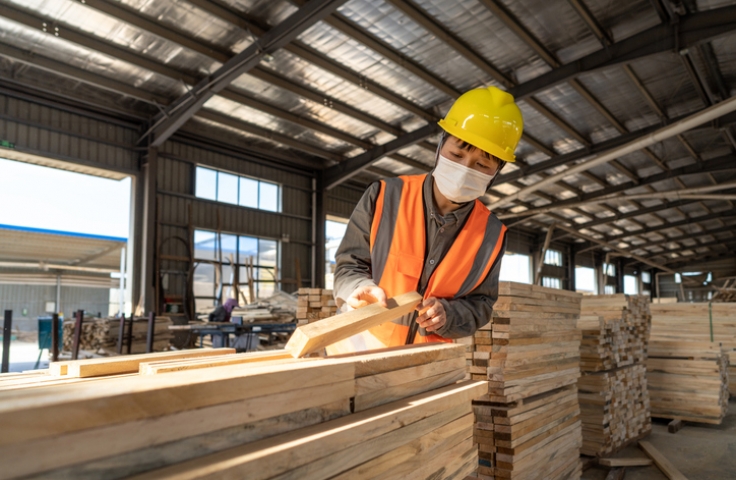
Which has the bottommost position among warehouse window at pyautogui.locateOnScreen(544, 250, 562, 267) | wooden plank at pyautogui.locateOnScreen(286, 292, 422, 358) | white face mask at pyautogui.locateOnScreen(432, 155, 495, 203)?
wooden plank at pyautogui.locateOnScreen(286, 292, 422, 358)

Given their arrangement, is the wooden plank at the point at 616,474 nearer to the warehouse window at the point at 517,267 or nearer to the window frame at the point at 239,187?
the window frame at the point at 239,187

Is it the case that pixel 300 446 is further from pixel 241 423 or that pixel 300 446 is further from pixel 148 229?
pixel 148 229

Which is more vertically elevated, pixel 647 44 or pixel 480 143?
pixel 647 44

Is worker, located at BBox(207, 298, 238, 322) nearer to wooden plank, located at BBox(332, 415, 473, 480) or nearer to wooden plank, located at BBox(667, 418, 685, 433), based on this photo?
wooden plank, located at BBox(667, 418, 685, 433)

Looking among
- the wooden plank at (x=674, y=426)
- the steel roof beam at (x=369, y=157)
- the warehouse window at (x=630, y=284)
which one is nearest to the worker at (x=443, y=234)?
the wooden plank at (x=674, y=426)

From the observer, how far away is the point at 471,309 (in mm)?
2508

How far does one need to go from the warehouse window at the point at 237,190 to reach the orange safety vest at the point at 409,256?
43.5 feet

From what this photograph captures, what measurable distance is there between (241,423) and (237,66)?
10.6 m

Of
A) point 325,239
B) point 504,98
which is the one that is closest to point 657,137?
point 325,239

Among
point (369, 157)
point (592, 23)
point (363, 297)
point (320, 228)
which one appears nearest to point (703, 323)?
point (592, 23)

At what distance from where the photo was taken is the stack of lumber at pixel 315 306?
572 cm

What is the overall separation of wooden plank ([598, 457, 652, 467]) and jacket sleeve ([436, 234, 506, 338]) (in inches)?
170

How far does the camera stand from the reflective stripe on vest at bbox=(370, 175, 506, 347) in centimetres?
256

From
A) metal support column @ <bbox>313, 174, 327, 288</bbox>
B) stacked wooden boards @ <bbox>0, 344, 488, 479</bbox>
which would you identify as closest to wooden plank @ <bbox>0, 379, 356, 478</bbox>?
stacked wooden boards @ <bbox>0, 344, 488, 479</bbox>
